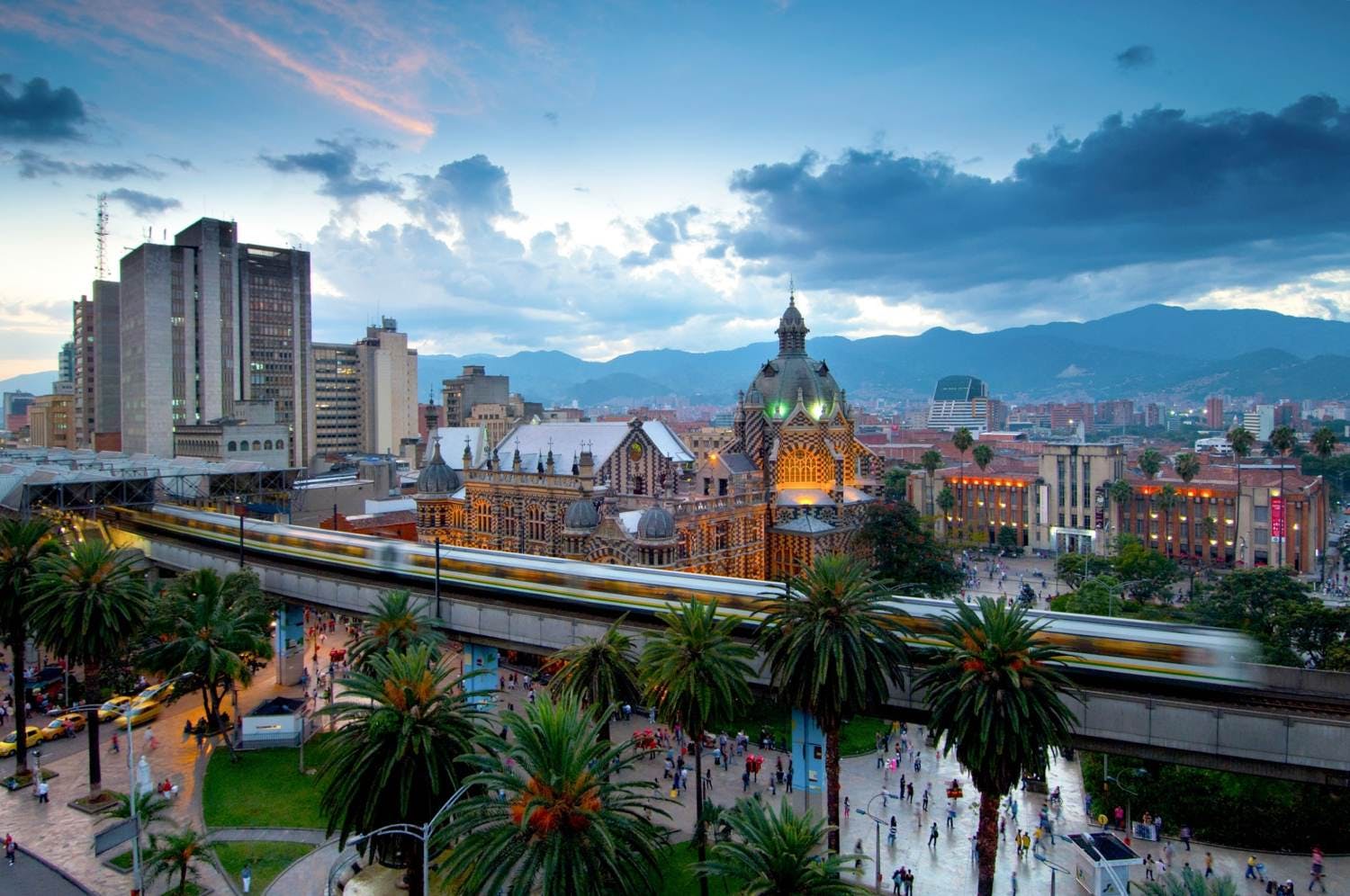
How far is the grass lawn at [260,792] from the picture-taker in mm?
42719

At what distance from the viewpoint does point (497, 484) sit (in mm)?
93500

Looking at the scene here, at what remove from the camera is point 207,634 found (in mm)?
48844

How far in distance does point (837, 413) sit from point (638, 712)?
168 feet

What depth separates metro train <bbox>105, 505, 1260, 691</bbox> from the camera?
32.6 meters

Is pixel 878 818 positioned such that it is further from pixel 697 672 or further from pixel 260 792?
pixel 260 792

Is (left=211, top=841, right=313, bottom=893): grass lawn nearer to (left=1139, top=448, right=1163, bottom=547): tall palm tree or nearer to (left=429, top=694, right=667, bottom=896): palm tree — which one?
(left=429, top=694, right=667, bottom=896): palm tree

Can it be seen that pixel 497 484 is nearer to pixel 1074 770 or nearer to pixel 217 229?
pixel 1074 770

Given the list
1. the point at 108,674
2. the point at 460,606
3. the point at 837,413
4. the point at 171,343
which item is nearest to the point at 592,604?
the point at 460,606

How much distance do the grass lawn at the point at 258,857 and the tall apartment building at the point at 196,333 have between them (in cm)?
13534

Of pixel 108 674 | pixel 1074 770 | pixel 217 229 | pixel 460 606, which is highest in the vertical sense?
pixel 217 229

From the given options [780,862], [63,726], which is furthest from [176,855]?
[63,726]

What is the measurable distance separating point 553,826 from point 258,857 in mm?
23387

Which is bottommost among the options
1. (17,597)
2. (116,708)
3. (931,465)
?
(116,708)

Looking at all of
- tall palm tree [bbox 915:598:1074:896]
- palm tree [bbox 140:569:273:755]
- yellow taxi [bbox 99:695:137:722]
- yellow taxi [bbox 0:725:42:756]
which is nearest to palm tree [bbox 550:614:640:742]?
tall palm tree [bbox 915:598:1074:896]
